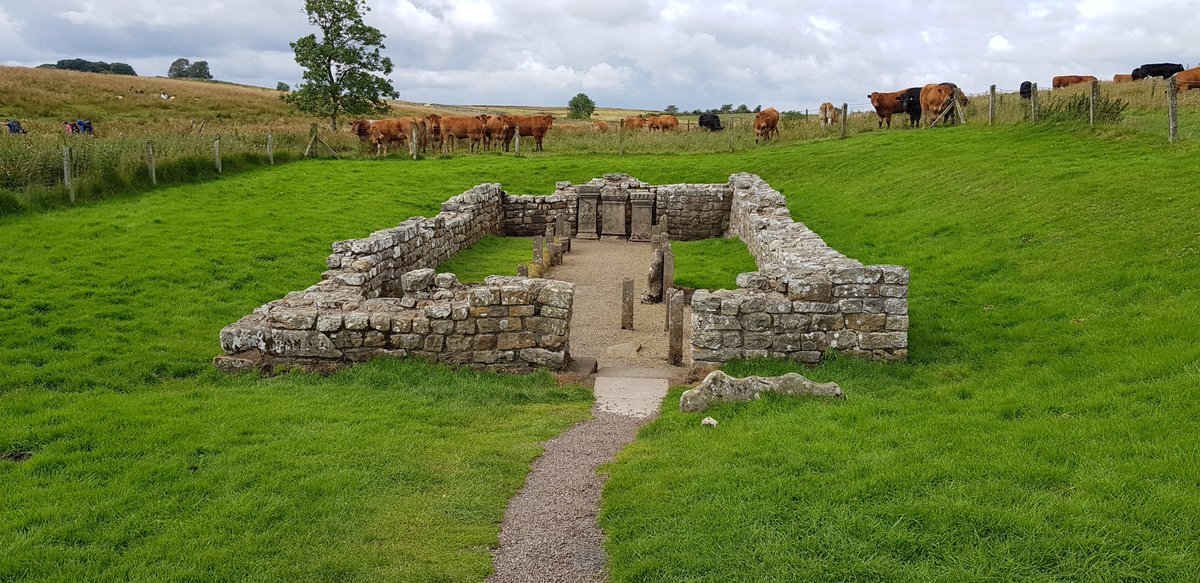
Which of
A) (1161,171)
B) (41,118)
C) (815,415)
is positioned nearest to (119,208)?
(815,415)

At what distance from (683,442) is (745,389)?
123 centimetres

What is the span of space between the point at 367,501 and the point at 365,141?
36.1 metres

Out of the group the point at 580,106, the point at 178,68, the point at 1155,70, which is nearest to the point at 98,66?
the point at 178,68

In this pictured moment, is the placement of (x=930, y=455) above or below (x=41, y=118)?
Result: below

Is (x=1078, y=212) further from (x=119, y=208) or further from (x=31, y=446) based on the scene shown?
(x=119, y=208)

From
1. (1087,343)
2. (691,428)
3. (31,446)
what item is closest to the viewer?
(31,446)

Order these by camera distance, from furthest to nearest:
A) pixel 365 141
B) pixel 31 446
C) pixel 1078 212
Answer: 1. pixel 365 141
2. pixel 1078 212
3. pixel 31 446

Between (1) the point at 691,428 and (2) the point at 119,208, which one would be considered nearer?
(1) the point at 691,428

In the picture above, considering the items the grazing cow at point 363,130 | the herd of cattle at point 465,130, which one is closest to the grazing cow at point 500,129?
the herd of cattle at point 465,130

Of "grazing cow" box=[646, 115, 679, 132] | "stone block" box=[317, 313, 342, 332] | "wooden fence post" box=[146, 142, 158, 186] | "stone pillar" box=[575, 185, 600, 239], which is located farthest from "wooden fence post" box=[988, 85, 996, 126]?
"wooden fence post" box=[146, 142, 158, 186]

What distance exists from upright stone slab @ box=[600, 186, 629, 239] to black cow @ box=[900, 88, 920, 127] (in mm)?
18243

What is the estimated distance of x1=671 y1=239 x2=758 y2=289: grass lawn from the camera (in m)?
17.7

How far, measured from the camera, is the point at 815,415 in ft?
26.3

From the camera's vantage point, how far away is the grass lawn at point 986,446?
5.17 meters
